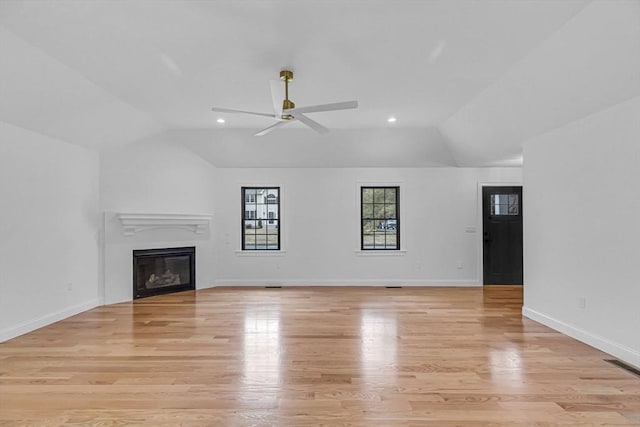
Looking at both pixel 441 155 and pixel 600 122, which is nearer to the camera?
pixel 600 122

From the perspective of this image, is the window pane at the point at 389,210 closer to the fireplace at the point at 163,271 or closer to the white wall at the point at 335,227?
the white wall at the point at 335,227

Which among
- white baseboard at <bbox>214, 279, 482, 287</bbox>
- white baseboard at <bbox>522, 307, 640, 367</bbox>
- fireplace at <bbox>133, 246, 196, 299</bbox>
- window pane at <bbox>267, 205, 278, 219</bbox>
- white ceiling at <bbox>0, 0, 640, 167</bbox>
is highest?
white ceiling at <bbox>0, 0, 640, 167</bbox>

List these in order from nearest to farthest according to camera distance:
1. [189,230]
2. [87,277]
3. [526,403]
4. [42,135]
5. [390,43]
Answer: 1. [526,403]
2. [390,43]
3. [42,135]
4. [87,277]
5. [189,230]

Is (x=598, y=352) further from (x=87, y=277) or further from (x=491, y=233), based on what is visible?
(x=87, y=277)

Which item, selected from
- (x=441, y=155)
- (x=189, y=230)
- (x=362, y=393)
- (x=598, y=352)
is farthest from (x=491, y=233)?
(x=189, y=230)

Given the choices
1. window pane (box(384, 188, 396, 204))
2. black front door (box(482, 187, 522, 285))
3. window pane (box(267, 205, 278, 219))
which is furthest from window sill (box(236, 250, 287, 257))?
black front door (box(482, 187, 522, 285))

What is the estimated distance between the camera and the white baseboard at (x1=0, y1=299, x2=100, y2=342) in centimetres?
375

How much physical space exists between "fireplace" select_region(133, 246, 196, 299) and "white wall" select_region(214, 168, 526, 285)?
0.62 metres

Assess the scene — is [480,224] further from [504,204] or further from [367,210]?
[367,210]

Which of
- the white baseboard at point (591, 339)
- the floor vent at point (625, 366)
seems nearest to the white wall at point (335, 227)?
the white baseboard at point (591, 339)

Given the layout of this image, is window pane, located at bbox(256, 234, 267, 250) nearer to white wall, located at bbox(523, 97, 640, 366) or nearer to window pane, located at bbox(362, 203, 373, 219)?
window pane, located at bbox(362, 203, 373, 219)

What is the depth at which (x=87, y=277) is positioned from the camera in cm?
504

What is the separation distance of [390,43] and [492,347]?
307cm

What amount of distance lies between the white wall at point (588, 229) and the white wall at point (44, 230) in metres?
6.16
